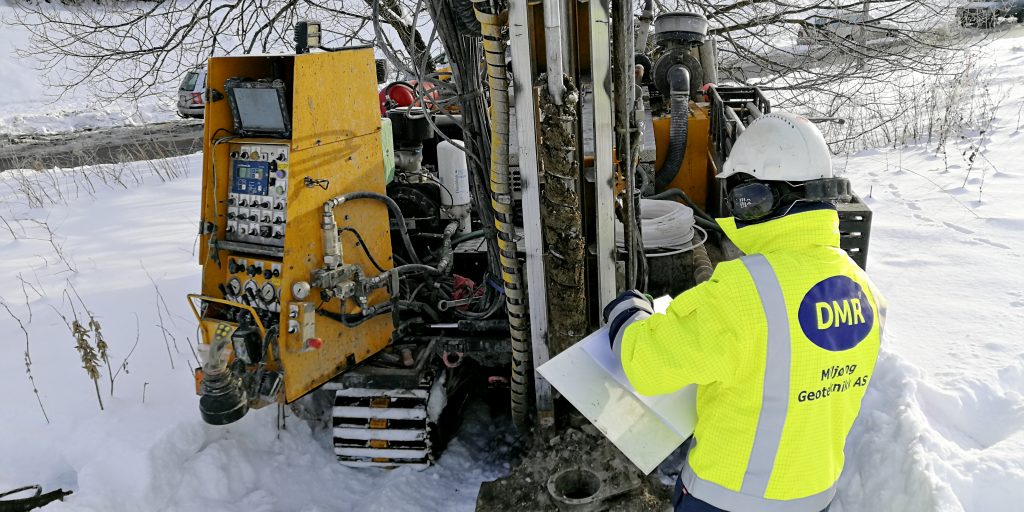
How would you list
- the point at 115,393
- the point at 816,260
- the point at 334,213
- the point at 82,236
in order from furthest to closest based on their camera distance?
the point at 82,236
the point at 115,393
the point at 334,213
the point at 816,260

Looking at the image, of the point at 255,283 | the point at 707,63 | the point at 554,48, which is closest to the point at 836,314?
the point at 554,48

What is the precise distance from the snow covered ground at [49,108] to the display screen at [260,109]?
1448 centimetres

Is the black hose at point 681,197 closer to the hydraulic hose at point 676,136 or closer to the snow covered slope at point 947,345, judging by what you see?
the hydraulic hose at point 676,136

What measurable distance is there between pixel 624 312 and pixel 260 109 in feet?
8.16

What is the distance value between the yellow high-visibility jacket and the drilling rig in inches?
54.9

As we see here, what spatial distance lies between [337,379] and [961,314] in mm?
4377

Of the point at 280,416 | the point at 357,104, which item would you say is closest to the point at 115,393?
the point at 280,416

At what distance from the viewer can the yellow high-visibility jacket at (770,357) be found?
2207 millimetres

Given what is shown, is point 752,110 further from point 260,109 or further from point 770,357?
point 770,357

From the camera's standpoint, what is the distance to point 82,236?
8.20 m

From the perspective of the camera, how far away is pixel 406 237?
478cm

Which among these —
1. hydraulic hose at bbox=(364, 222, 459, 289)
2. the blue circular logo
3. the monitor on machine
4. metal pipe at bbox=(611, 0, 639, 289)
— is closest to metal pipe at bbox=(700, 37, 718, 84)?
hydraulic hose at bbox=(364, 222, 459, 289)

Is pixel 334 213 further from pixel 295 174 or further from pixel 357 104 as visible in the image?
pixel 357 104

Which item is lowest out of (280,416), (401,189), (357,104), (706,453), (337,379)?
(280,416)
